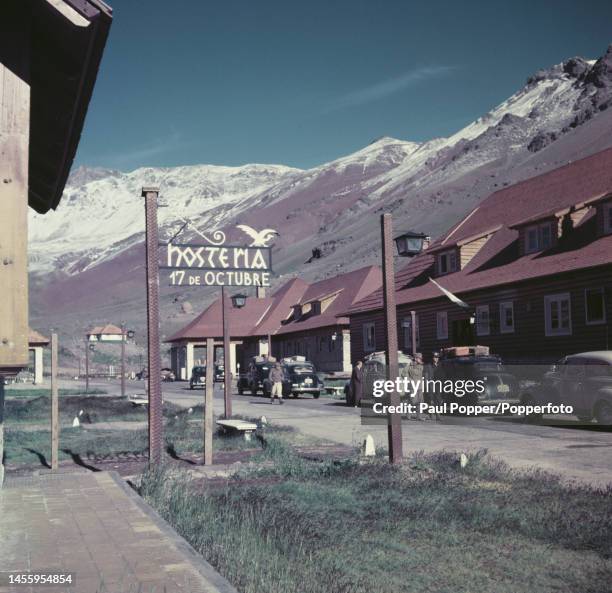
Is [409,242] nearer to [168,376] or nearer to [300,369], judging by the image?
[300,369]

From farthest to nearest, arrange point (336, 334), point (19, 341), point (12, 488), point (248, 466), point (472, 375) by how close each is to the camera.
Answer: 1. point (336, 334)
2. point (472, 375)
3. point (248, 466)
4. point (12, 488)
5. point (19, 341)

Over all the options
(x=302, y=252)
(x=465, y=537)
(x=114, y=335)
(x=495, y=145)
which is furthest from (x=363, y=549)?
(x=495, y=145)

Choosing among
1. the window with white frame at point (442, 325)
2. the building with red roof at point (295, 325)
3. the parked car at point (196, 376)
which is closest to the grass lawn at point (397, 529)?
the window with white frame at point (442, 325)

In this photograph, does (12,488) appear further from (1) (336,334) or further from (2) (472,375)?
(1) (336,334)

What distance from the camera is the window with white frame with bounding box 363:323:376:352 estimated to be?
1813 inches

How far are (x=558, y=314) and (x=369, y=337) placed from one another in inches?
660

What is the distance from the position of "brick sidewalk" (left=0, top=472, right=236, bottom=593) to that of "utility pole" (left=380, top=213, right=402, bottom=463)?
4.43 meters

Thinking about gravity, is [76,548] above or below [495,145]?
below

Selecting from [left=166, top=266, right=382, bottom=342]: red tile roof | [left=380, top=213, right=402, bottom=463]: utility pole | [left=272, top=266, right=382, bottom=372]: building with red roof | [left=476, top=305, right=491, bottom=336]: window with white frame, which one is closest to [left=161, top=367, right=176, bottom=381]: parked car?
[left=166, top=266, right=382, bottom=342]: red tile roof

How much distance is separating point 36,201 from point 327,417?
16265 millimetres

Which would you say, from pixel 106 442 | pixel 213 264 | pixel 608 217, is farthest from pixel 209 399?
pixel 608 217

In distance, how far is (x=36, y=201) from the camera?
10.3 metres

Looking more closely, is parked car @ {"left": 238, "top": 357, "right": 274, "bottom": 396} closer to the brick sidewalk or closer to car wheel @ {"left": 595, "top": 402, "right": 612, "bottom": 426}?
car wheel @ {"left": 595, "top": 402, "right": 612, "bottom": 426}

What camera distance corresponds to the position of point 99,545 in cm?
647
